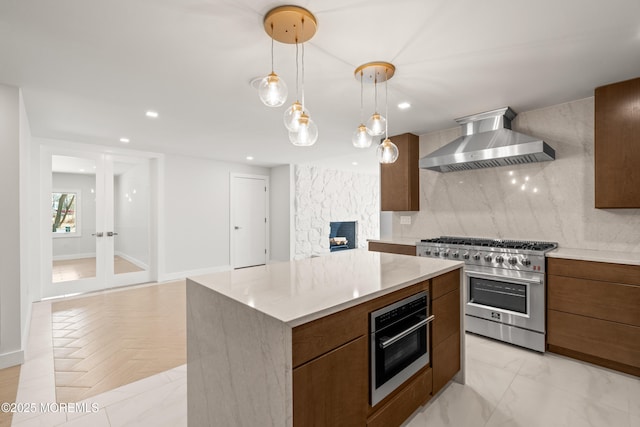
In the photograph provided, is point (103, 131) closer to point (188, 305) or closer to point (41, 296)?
point (41, 296)

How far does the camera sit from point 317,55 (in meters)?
2.05

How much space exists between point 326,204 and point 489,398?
5514 millimetres

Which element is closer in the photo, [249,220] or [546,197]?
[546,197]

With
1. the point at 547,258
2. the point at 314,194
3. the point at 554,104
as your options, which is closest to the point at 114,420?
the point at 547,258

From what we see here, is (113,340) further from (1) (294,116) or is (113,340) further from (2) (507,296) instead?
(2) (507,296)

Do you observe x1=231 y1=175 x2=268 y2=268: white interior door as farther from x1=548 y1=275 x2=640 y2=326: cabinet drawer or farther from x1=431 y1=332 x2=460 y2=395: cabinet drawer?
x1=548 y1=275 x2=640 y2=326: cabinet drawer

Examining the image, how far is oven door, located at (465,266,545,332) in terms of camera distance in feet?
8.58

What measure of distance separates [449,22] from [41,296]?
5716 mm

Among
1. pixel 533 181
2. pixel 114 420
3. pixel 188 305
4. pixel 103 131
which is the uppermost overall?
pixel 103 131

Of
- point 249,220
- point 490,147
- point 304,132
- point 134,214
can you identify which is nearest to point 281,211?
point 249,220

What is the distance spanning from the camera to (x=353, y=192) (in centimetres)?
791

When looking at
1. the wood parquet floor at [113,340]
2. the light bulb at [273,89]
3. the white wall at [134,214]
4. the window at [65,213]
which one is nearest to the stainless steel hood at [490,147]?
the light bulb at [273,89]

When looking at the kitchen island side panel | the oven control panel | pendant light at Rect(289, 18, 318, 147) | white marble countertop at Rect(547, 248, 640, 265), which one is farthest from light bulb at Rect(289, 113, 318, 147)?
white marble countertop at Rect(547, 248, 640, 265)

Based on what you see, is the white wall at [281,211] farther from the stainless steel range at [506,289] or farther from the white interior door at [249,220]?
the stainless steel range at [506,289]
